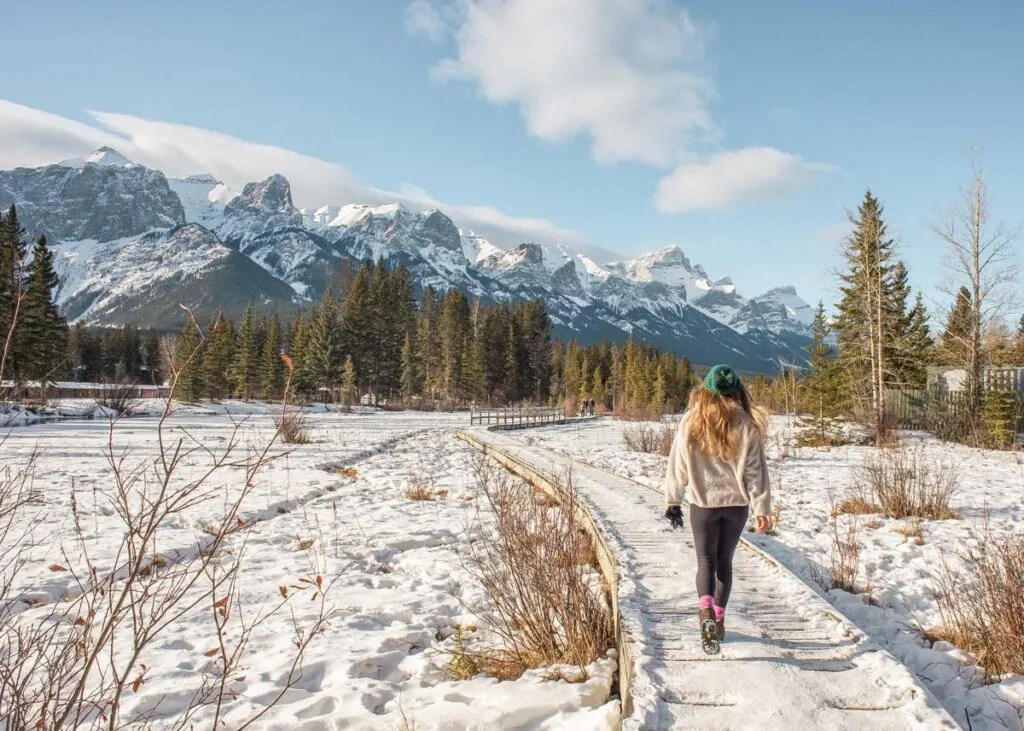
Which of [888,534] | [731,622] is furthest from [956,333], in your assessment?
[731,622]

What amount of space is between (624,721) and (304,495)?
9.10 m

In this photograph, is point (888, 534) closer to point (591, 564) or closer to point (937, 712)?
point (591, 564)

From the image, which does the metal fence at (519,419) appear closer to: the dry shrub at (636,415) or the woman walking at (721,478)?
the dry shrub at (636,415)

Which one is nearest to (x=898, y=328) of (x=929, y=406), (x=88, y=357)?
(x=929, y=406)

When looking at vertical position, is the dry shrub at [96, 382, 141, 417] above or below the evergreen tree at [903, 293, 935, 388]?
below

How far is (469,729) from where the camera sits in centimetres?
364

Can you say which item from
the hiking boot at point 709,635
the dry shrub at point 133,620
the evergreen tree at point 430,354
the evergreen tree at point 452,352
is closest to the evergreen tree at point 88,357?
the evergreen tree at point 430,354

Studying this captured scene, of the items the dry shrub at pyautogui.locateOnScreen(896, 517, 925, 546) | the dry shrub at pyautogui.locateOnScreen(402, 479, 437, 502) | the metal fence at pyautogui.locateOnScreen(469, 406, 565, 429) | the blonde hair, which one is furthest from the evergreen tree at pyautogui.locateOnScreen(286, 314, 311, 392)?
the blonde hair

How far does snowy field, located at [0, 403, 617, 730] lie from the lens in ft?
12.7

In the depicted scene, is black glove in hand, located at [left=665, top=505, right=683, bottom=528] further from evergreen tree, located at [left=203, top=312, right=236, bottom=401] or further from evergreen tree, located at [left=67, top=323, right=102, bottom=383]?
evergreen tree, located at [left=67, top=323, right=102, bottom=383]

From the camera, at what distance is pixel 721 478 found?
4.43 metres

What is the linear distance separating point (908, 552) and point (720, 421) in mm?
4460

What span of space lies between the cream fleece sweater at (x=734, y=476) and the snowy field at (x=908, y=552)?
5.56ft

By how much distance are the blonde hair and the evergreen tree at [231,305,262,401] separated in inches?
2082
